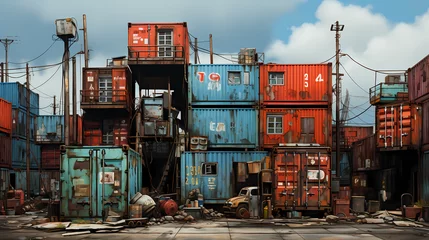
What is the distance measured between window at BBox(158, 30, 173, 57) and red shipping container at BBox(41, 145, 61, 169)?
88.9 feet

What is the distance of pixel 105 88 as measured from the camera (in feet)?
118

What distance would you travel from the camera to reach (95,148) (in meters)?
22.2

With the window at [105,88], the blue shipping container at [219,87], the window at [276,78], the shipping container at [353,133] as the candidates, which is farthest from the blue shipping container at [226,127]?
the shipping container at [353,133]

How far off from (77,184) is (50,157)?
37.0 m

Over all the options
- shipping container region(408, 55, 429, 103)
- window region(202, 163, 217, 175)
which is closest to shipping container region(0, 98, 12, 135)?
window region(202, 163, 217, 175)

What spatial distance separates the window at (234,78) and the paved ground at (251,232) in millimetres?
14433

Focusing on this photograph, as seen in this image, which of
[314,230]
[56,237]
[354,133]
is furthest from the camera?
[354,133]

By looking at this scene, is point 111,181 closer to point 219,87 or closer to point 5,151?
point 219,87

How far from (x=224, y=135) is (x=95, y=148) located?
13549 millimetres

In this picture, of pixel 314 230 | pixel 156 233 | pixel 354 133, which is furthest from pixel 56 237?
pixel 354 133

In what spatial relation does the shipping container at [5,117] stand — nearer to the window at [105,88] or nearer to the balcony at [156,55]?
the window at [105,88]

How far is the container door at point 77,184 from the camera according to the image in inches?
859

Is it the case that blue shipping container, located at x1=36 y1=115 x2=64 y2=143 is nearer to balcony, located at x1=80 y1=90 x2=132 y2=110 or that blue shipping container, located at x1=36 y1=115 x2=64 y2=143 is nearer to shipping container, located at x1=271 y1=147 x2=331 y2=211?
balcony, located at x1=80 y1=90 x2=132 y2=110

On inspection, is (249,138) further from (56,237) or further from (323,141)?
(56,237)
